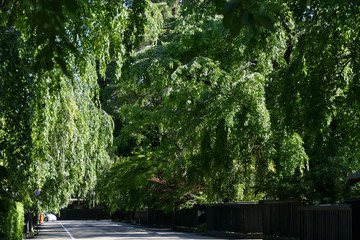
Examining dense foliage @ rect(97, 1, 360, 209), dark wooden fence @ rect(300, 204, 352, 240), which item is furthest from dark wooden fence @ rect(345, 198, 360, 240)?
dark wooden fence @ rect(300, 204, 352, 240)

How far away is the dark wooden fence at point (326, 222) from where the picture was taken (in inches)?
754

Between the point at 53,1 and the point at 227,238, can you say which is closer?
the point at 53,1

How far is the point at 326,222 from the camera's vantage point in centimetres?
2073

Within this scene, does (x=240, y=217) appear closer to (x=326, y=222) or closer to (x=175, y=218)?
(x=326, y=222)

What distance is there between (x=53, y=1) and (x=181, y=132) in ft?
69.9

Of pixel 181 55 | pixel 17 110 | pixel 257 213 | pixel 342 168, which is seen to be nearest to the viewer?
pixel 17 110

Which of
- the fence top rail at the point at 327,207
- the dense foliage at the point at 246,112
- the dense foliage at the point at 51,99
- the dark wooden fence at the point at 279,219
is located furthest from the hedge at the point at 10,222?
the fence top rail at the point at 327,207

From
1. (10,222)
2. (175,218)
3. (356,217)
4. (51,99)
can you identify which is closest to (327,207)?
(356,217)

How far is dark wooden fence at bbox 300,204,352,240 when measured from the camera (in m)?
19.1

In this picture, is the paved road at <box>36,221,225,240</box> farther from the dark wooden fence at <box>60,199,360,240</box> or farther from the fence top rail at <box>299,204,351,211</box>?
the fence top rail at <box>299,204,351,211</box>

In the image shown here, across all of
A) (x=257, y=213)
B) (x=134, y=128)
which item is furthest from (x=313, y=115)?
(x=134, y=128)

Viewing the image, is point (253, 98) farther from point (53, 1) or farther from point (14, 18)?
Answer: point (53, 1)

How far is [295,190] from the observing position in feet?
78.3

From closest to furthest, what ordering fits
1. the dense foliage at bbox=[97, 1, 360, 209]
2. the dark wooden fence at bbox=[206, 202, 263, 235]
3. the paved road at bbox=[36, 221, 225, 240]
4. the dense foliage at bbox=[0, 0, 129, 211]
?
the dense foliage at bbox=[0, 0, 129, 211] < the dense foliage at bbox=[97, 1, 360, 209] < the dark wooden fence at bbox=[206, 202, 263, 235] < the paved road at bbox=[36, 221, 225, 240]
